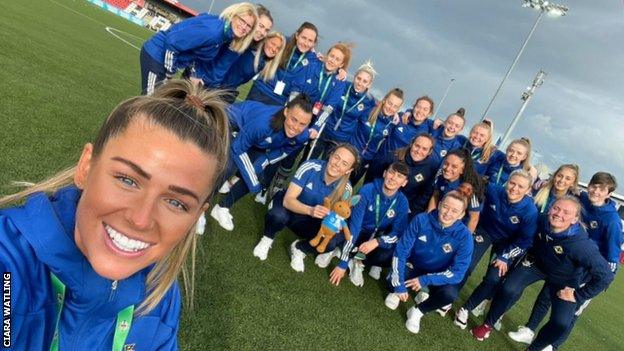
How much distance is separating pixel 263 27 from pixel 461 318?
4.23 meters

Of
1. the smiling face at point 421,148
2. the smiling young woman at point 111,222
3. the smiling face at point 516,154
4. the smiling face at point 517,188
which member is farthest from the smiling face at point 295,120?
the smiling young woman at point 111,222

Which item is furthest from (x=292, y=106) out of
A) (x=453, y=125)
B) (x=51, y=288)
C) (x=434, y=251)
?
(x=51, y=288)

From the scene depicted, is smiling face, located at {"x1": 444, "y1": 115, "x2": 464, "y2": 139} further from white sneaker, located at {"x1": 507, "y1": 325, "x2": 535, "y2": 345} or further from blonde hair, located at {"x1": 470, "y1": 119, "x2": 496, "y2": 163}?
white sneaker, located at {"x1": 507, "y1": 325, "x2": 535, "y2": 345}

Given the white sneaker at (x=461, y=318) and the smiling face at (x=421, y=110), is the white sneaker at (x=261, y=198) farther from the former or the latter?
the white sneaker at (x=461, y=318)

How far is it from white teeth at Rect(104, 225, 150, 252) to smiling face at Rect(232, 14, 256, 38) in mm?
4197

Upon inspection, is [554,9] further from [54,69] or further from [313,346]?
[313,346]

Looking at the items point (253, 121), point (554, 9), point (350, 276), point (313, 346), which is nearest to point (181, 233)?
point (313, 346)

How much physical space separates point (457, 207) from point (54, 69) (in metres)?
7.71

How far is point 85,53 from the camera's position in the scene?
12.1m

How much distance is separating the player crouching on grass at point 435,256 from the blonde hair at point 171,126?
3641 millimetres

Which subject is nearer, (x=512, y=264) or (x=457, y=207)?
(x=457, y=207)

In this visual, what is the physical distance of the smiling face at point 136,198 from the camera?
1.29 m

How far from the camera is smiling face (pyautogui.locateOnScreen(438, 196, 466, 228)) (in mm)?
4746

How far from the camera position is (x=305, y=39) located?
19.6ft
